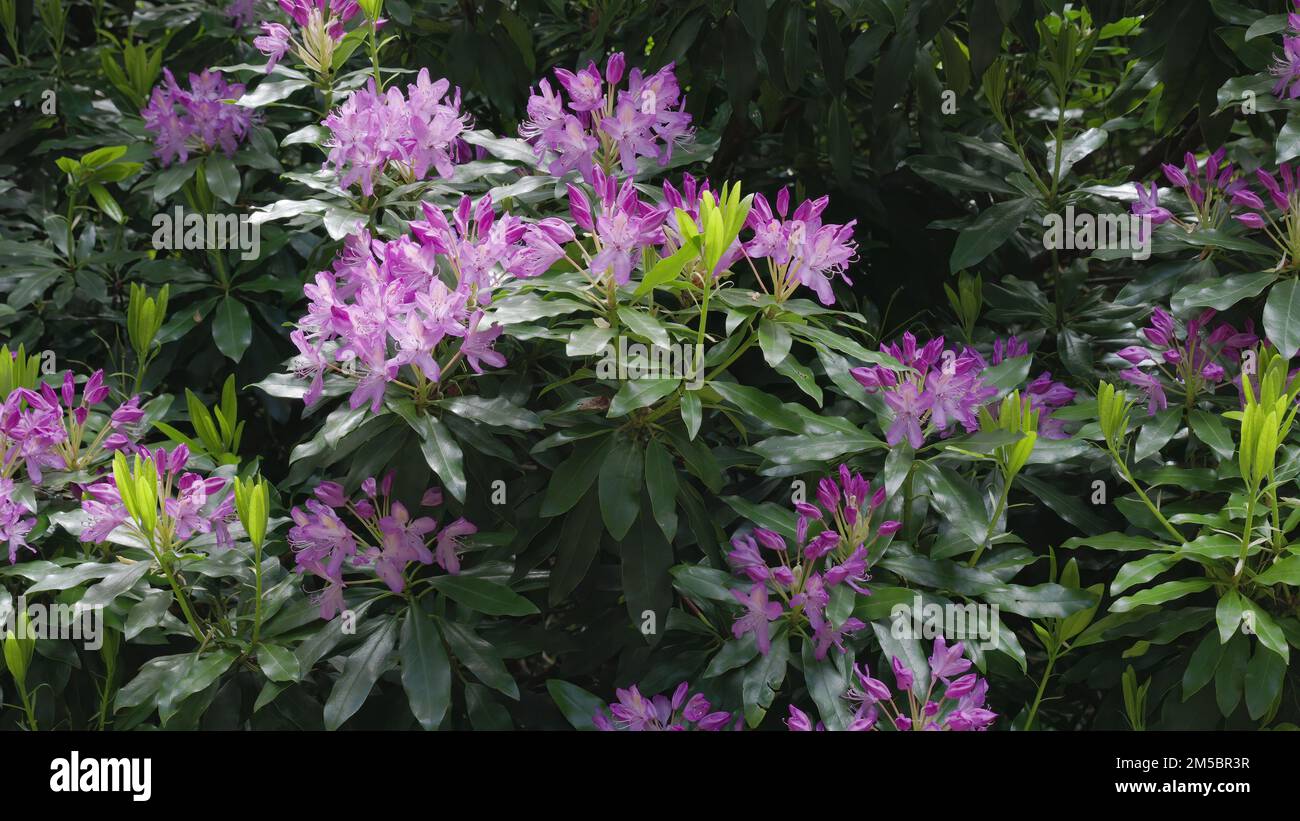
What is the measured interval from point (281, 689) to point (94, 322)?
1637 millimetres

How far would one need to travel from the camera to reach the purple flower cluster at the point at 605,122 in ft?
Answer: 7.75

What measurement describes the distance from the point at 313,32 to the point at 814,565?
160cm

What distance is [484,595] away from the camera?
2.26m

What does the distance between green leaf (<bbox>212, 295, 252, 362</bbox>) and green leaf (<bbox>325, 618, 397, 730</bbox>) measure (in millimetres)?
1063

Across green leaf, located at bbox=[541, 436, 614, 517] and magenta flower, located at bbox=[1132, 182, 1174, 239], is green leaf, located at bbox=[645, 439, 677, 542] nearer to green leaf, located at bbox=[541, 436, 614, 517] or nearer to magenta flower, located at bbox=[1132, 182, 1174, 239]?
green leaf, located at bbox=[541, 436, 614, 517]

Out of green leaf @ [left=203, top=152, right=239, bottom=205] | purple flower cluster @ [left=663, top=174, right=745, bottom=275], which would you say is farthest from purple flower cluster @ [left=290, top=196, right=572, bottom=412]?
green leaf @ [left=203, top=152, right=239, bottom=205]

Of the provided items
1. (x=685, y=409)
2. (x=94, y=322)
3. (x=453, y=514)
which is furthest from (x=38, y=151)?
(x=685, y=409)

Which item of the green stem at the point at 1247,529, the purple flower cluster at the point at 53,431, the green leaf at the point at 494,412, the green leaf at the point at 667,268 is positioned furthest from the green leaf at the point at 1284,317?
the purple flower cluster at the point at 53,431

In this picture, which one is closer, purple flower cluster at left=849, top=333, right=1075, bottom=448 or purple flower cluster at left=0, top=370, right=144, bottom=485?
purple flower cluster at left=849, top=333, right=1075, bottom=448

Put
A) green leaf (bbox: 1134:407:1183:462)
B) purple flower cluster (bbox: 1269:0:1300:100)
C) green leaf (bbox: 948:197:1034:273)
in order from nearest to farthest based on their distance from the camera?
green leaf (bbox: 1134:407:1183:462)
purple flower cluster (bbox: 1269:0:1300:100)
green leaf (bbox: 948:197:1034:273)

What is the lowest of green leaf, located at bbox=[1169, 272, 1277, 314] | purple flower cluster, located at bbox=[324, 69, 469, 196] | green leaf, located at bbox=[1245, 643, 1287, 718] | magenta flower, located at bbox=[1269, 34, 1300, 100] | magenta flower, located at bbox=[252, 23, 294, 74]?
green leaf, located at bbox=[1245, 643, 1287, 718]

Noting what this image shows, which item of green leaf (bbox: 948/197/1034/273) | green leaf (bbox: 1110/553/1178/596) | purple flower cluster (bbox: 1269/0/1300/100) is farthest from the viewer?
green leaf (bbox: 948/197/1034/273)

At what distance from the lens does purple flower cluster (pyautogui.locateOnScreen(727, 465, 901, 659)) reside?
2.13 meters

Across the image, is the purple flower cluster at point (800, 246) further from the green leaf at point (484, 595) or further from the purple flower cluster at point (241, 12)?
the purple flower cluster at point (241, 12)
